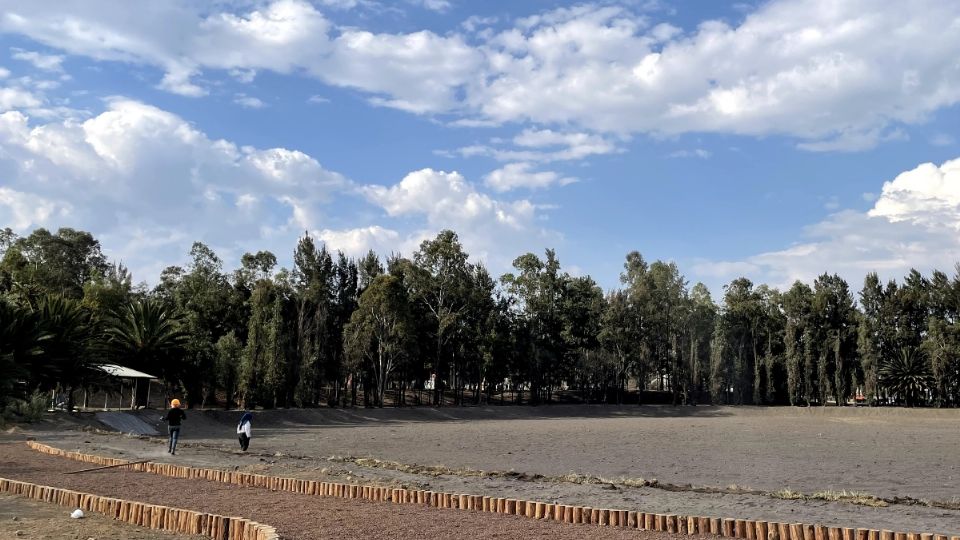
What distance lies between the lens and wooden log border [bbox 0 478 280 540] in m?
9.70

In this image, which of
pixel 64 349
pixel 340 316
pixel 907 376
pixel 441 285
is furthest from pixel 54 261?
pixel 907 376

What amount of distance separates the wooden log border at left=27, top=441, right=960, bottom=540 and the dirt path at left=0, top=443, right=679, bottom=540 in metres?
0.33

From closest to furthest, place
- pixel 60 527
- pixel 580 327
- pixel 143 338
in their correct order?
pixel 60 527
pixel 143 338
pixel 580 327

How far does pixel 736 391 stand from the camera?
8325 cm

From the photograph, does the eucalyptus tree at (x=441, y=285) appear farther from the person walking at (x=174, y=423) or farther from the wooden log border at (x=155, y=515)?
the wooden log border at (x=155, y=515)

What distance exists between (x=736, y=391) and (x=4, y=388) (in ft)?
235

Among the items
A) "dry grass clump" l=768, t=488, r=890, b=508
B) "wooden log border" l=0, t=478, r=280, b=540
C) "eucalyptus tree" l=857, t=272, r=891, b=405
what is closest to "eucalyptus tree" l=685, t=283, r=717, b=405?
"eucalyptus tree" l=857, t=272, r=891, b=405

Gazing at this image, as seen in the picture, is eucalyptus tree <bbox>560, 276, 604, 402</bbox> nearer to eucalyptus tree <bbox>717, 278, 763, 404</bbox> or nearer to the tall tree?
eucalyptus tree <bbox>717, 278, 763, 404</bbox>

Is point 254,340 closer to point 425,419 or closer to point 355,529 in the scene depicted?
point 425,419

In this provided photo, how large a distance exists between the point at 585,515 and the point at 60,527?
7.52 meters

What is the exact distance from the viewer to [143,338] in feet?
151

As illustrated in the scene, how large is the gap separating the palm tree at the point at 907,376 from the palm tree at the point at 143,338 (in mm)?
68429

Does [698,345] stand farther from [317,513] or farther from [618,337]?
[317,513]

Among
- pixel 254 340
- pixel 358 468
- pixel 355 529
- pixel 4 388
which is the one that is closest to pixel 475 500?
pixel 355 529
